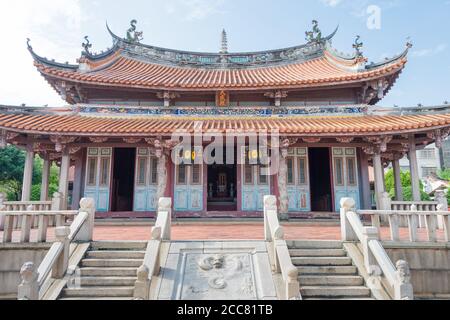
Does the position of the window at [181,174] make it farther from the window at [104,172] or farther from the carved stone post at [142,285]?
the carved stone post at [142,285]

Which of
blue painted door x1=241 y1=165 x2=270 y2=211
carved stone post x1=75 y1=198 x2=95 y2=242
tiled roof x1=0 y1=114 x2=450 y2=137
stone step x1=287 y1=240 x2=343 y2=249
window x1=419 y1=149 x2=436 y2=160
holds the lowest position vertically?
stone step x1=287 y1=240 x2=343 y2=249

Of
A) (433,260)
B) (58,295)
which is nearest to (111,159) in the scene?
(58,295)

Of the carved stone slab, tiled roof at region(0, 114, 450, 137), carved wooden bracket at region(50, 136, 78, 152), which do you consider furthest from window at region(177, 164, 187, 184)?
the carved stone slab

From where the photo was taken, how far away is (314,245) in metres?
6.12

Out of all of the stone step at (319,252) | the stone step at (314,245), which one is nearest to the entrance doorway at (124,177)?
the stone step at (314,245)

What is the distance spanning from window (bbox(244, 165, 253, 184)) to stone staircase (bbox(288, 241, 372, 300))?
490 cm

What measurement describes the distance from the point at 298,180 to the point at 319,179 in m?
3.81

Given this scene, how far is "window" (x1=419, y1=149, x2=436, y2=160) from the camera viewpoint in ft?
131

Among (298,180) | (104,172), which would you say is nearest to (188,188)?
(104,172)

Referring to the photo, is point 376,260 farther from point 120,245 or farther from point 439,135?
point 439,135

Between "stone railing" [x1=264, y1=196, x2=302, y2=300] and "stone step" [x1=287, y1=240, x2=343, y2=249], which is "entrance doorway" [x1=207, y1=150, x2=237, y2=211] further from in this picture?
"stone step" [x1=287, y1=240, x2=343, y2=249]

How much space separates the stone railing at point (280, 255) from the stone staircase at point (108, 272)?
2575 millimetres
